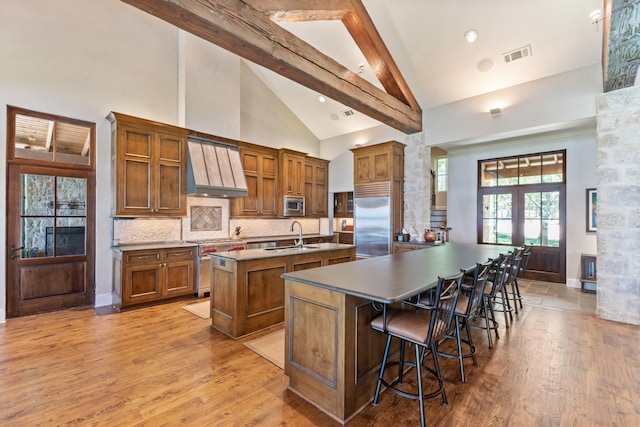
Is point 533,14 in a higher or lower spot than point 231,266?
higher

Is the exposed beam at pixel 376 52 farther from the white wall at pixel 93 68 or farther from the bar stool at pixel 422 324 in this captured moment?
the bar stool at pixel 422 324

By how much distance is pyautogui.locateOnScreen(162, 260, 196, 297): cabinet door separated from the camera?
4535mm

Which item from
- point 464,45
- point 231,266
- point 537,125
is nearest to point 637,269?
point 537,125

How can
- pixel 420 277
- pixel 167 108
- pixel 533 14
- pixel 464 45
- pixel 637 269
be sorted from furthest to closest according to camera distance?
1. pixel 167 108
2. pixel 464 45
3. pixel 533 14
4. pixel 637 269
5. pixel 420 277

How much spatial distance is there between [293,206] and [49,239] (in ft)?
14.0

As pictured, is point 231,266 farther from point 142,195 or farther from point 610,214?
point 610,214

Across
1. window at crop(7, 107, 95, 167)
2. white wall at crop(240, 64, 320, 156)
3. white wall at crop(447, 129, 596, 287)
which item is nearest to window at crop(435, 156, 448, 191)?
white wall at crop(447, 129, 596, 287)

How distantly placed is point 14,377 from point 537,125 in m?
6.97

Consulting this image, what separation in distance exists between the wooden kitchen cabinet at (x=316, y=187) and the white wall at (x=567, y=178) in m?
3.14

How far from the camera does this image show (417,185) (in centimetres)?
610

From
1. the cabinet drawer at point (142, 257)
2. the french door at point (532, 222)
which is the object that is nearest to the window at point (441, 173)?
the french door at point (532, 222)

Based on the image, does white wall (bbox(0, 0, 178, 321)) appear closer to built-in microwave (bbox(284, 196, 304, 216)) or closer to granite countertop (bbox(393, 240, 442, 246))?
built-in microwave (bbox(284, 196, 304, 216))

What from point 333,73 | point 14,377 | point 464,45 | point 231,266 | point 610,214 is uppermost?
point 464,45

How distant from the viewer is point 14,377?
2.42 meters
